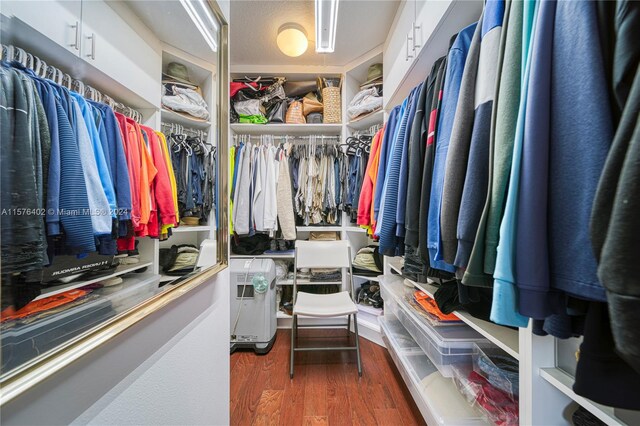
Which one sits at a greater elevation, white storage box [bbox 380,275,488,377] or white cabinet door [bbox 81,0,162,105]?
white cabinet door [bbox 81,0,162,105]

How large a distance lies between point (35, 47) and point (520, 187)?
0.84m

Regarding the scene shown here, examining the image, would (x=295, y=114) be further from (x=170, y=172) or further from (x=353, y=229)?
(x=170, y=172)

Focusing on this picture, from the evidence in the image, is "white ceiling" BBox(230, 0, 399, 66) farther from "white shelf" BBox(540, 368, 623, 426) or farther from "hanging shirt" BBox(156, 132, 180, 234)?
"white shelf" BBox(540, 368, 623, 426)

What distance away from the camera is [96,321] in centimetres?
42

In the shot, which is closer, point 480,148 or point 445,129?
point 480,148

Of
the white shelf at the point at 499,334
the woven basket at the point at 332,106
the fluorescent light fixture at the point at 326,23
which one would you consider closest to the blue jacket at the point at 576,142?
the white shelf at the point at 499,334

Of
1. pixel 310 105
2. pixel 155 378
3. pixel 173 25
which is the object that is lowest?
pixel 155 378

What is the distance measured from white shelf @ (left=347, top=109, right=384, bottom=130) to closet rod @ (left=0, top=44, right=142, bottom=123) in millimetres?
1653

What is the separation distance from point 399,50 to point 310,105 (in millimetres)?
881

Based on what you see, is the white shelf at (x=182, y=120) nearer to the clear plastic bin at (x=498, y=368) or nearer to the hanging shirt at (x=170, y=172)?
the hanging shirt at (x=170, y=172)

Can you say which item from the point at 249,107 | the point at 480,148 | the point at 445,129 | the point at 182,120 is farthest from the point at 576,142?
the point at 249,107

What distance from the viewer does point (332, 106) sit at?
2.04 meters

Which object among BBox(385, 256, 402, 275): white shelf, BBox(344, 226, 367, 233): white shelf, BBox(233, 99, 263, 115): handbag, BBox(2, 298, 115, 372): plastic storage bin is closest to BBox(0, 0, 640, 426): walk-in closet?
BBox(2, 298, 115, 372): plastic storage bin

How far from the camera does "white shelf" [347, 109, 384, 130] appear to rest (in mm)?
1851
